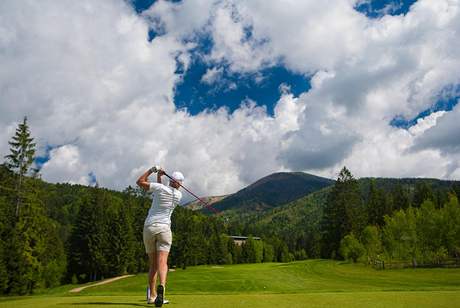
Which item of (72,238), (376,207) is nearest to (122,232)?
(72,238)

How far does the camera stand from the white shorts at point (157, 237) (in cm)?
748

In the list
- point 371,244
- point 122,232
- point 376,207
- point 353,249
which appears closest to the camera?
point 371,244

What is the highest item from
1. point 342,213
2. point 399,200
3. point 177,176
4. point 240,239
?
point 399,200

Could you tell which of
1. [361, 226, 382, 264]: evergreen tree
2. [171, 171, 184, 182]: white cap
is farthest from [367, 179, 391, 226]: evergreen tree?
[171, 171, 184, 182]: white cap

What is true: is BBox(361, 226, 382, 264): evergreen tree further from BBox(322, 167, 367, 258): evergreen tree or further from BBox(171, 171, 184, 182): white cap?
BBox(171, 171, 184, 182): white cap

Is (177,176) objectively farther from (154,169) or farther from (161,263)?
(161,263)

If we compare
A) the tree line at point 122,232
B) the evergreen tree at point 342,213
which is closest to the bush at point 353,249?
the tree line at point 122,232

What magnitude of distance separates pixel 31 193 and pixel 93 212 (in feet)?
66.3

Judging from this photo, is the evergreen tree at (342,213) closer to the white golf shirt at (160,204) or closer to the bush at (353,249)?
the bush at (353,249)

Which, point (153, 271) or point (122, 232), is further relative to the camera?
point (122, 232)

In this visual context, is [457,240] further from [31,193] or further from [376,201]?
[31,193]

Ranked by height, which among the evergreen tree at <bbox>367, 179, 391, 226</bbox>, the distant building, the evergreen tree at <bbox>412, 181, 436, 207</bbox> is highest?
the evergreen tree at <bbox>412, 181, 436, 207</bbox>

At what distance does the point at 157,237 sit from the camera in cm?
753

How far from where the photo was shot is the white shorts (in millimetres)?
7477
